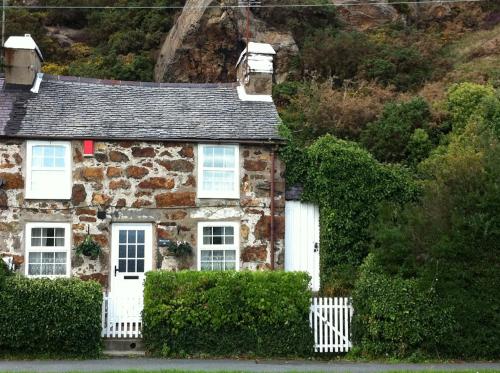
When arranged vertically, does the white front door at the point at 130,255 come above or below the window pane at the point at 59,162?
below

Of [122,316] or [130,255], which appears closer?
[122,316]

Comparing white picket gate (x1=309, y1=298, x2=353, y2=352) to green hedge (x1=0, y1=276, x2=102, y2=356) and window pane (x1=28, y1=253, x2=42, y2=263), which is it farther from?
window pane (x1=28, y1=253, x2=42, y2=263)

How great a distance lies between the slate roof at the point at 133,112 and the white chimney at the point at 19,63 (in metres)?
0.31

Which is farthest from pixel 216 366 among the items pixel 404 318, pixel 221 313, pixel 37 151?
pixel 37 151

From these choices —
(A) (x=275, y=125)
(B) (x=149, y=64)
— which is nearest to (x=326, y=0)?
(B) (x=149, y=64)

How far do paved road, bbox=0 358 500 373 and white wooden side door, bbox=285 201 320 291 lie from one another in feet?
18.4

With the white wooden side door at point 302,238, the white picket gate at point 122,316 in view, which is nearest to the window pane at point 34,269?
the white picket gate at point 122,316

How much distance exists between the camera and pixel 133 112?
2164 cm

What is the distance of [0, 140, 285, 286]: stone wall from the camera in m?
19.9

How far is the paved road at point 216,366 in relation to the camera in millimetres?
13844

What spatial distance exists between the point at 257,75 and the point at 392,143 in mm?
6130

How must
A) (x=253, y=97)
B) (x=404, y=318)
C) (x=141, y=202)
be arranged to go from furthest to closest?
1. (x=253, y=97)
2. (x=141, y=202)
3. (x=404, y=318)

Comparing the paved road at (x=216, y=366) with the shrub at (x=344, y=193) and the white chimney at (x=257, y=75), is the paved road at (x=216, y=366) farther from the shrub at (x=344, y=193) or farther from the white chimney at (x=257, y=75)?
the white chimney at (x=257, y=75)

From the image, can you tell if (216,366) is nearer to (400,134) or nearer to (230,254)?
(230,254)
